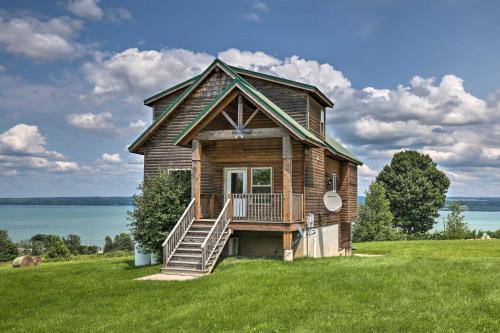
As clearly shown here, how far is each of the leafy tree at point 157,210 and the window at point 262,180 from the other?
9.98ft

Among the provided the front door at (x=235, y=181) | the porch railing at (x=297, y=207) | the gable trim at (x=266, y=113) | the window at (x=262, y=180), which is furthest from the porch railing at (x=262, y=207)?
the gable trim at (x=266, y=113)

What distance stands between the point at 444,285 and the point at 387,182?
48.7 m

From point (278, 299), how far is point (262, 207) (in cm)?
744

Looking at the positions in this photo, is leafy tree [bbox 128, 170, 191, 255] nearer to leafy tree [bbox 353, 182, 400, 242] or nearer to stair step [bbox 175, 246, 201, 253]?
stair step [bbox 175, 246, 201, 253]

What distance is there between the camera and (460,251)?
100ft

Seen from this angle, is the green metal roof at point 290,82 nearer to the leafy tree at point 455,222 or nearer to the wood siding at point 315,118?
the wood siding at point 315,118

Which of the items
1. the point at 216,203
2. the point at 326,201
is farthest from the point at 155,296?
the point at 326,201

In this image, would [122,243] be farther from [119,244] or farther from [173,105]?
[173,105]

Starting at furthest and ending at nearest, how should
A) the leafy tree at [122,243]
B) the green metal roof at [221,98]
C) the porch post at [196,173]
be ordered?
the leafy tree at [122,243], the porch post at [196,173], the green metal roof at [221,98]

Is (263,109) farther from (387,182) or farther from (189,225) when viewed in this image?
(387,182)

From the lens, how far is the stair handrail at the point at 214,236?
17250 mm

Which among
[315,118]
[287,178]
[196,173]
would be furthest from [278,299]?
[315,118]

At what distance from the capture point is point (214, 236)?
18656mm

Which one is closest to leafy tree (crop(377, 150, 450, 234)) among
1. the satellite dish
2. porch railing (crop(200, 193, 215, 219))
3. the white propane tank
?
the satellite dish
